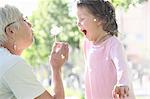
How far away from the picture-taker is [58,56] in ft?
3.15

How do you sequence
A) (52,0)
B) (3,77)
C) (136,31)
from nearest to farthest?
(3,77)
(52,0)
(136,31)

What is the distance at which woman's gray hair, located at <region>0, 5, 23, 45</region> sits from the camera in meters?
0.88

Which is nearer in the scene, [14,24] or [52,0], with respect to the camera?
[14,24]

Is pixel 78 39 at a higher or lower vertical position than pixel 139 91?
higher

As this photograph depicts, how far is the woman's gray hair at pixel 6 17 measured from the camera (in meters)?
0.88

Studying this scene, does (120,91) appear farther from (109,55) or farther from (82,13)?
(82,13)

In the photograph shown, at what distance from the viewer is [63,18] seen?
151 centimetres

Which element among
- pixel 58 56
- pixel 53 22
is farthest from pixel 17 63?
pixel 53 22

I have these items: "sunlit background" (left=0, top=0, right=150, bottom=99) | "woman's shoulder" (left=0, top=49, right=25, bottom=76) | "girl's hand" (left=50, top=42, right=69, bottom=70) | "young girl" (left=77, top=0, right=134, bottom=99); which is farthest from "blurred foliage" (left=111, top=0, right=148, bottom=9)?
"woman's shoulder" (left=0, top=49, right=25, bottom=76)

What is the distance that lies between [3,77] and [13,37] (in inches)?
4.3

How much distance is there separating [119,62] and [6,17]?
0.32 metres

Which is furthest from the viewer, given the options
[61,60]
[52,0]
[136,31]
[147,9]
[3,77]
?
[136,31]

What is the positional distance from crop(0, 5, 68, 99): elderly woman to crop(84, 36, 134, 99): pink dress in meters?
0.13

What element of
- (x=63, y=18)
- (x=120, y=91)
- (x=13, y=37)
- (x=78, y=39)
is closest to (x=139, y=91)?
(x=78, y=39)
